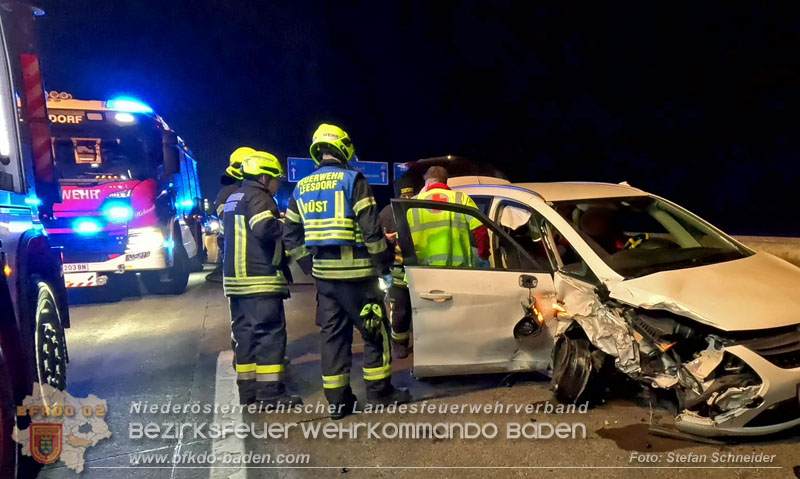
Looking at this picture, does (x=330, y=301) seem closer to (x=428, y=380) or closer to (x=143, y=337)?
(x=428, y=380)

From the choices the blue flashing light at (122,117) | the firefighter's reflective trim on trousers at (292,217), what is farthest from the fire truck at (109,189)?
the firefighter's reflective trim on trousers at (292,217)

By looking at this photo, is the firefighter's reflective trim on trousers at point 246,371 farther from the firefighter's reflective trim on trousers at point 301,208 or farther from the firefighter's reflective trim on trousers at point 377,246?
the firefighter's reflective trim on trousers at point 377,246

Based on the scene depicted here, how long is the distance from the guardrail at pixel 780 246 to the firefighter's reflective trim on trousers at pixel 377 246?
629 cm

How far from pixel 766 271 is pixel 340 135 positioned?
295 cm

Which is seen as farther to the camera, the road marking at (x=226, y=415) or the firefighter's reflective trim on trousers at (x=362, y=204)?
the firefighter's reflective trim on trousers at (x=362, y=204)

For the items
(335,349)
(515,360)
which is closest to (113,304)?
(335,349)

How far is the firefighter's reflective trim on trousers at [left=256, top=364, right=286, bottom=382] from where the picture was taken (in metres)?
3.66

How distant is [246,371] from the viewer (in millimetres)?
3779

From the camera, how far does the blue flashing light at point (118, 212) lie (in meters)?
6.87

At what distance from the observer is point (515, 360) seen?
3664mm

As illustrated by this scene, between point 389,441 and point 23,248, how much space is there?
2.45m

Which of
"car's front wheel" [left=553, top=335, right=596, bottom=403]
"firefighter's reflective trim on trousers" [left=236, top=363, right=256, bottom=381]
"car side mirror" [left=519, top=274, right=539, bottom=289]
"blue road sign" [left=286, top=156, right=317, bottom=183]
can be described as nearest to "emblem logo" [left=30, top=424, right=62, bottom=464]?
"firefighter's reflective trim on trousers" [left=236, top=363, right=256, bottom=381]

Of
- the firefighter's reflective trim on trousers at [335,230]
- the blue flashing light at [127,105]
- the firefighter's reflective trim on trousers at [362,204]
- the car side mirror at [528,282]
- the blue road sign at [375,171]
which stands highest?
the blue flashing light at [127,105]

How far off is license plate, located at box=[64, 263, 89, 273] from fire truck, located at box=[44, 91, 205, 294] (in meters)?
0.01
